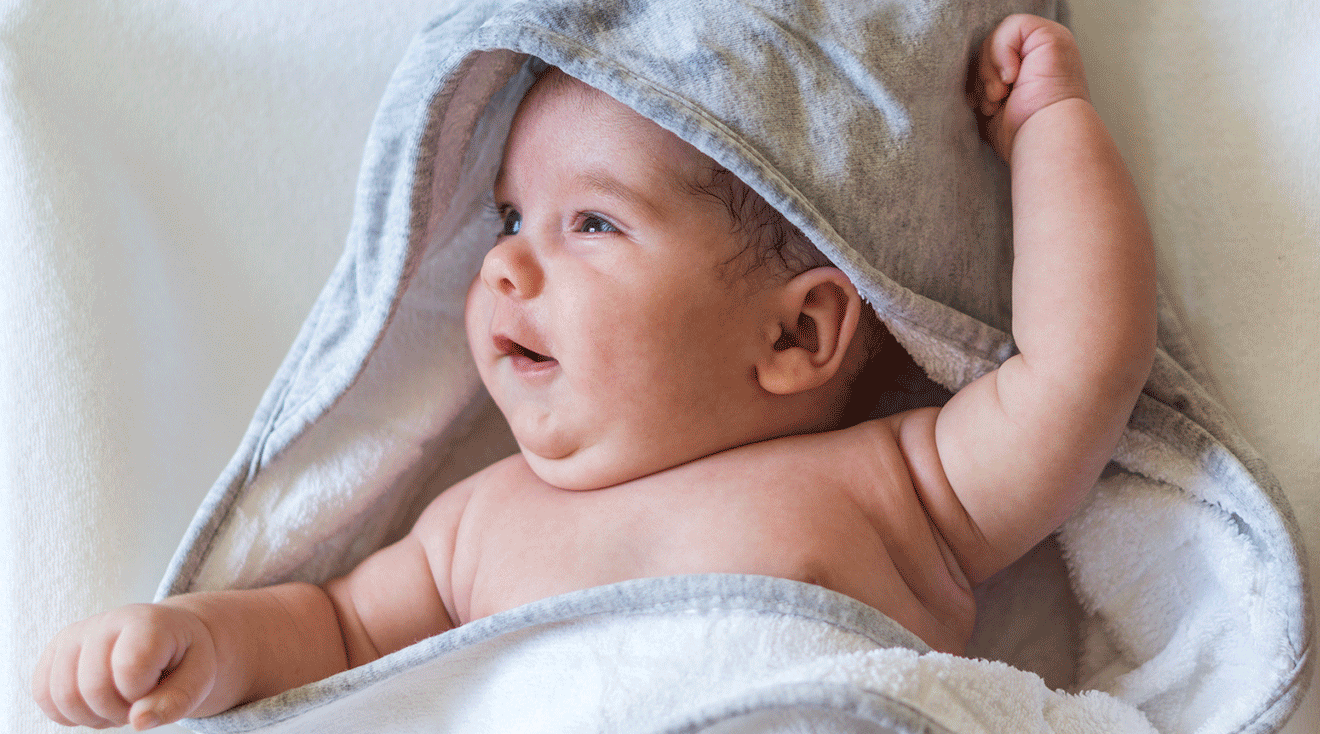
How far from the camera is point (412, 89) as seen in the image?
1131 mm

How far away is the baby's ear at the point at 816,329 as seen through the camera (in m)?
1.04

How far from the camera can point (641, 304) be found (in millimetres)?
998

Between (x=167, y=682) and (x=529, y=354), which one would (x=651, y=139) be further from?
(x=167, y=682)

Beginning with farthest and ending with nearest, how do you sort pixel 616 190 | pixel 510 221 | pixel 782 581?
pixel 510 221, pixel 616 190, pixel 782 581

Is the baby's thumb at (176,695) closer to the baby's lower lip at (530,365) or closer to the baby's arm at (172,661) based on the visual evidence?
the baby's arm at (172,661)

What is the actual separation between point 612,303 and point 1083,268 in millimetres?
451

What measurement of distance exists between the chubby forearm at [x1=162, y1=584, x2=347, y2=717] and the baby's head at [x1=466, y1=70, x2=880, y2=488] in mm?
321

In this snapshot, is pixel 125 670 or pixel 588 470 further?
pixel 588 470

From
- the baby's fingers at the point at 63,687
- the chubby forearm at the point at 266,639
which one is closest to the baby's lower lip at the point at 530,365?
the chubby forearm at the point at 266,639

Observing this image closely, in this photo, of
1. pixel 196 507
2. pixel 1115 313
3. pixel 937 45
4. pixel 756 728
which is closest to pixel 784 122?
pixel 937 45

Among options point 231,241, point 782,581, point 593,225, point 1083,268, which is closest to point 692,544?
point 782,581

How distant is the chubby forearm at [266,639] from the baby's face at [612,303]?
1.06ft

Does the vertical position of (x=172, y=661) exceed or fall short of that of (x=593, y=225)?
it falls short

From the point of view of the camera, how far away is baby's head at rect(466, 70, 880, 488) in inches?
39.5
